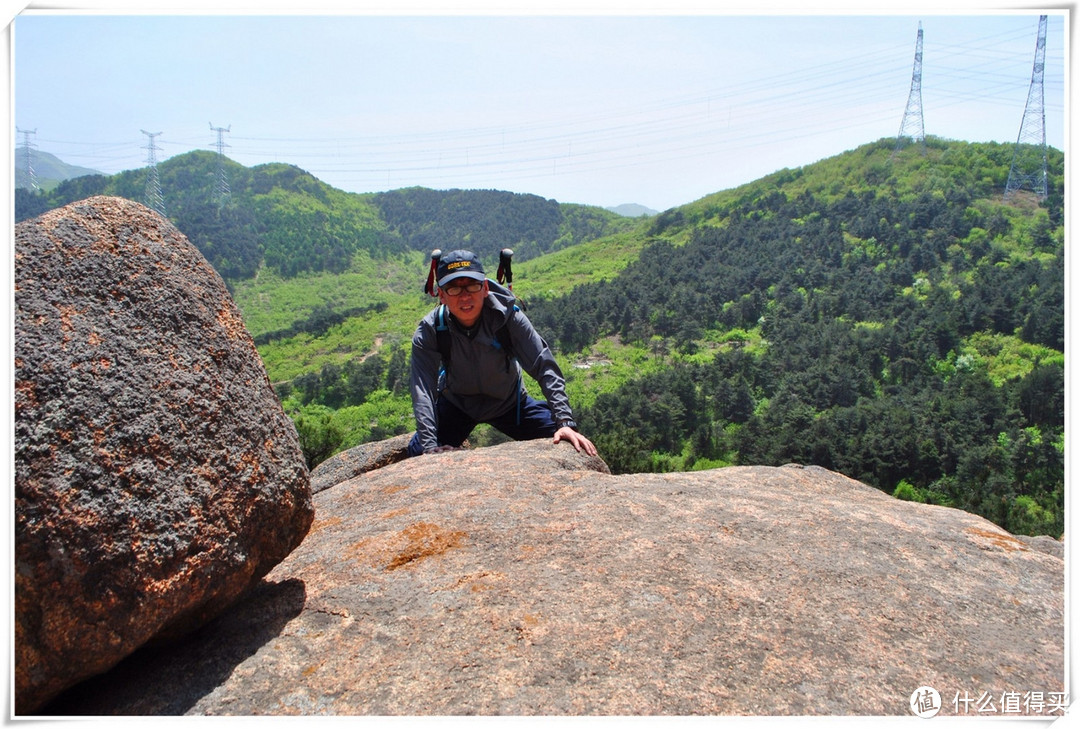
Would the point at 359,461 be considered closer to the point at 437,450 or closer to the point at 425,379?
the point at 437,450

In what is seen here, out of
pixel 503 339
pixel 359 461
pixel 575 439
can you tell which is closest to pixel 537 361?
pixel 503 339

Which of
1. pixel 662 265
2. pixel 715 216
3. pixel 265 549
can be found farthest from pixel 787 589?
pixel 715 216

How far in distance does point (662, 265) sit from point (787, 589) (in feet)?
248

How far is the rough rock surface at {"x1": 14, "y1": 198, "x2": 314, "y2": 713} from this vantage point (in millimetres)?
2205

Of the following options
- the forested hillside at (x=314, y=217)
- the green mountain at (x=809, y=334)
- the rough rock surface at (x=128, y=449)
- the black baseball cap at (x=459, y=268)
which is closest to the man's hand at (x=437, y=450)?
the black baseball cap at (x=459, y=268)

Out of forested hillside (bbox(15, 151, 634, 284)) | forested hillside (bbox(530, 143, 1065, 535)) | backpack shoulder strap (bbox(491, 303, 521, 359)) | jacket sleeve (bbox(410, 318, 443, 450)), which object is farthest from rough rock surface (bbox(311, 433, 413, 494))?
forested hillside (bbox(15, 151, 634, 284))

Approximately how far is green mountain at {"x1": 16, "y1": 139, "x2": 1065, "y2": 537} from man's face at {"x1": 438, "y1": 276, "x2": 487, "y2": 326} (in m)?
12.2

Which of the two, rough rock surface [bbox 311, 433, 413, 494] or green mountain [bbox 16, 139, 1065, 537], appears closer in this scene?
rough rock surface [bbox 311, 433, 413, 494]

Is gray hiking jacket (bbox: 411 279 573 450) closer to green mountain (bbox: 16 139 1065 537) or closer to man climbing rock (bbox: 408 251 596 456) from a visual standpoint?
man climbing rock (bbox: 408 251 596 456)

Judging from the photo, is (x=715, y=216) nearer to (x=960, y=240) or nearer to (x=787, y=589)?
(x=960, y=240)

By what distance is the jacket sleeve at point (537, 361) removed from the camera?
539cm

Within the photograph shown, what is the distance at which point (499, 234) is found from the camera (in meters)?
161

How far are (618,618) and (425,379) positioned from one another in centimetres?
310

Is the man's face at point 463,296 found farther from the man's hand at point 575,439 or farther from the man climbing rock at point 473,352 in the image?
the man's hand at point 575,439
